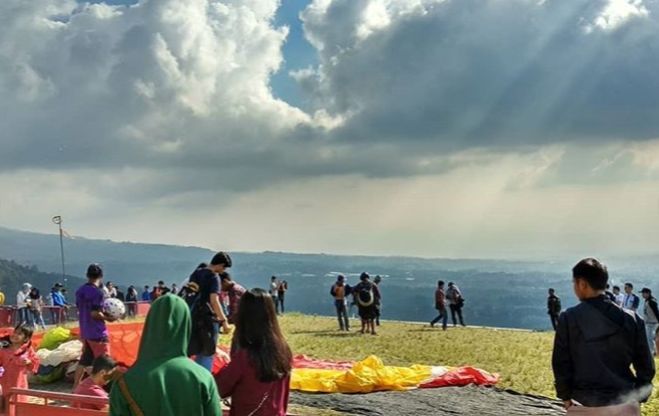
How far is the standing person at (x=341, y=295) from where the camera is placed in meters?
23.8

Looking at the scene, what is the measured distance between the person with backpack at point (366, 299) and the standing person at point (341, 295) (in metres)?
0.86

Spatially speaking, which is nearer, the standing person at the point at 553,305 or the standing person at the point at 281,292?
the standing person at the point at 553,305

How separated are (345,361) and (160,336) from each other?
12585 mm

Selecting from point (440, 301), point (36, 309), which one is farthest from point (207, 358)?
point (36, 309)

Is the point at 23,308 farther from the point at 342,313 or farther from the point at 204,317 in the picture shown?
the point at 204,317

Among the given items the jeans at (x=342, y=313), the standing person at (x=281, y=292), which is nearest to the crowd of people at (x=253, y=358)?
the jeans at (x=342, y=313)

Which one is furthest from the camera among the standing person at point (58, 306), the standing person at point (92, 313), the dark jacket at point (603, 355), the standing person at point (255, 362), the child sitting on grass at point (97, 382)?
the standing person at point (58, 306)

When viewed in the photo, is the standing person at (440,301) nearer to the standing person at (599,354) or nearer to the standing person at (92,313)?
the standing person at (92,313)

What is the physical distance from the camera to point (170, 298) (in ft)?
13.7

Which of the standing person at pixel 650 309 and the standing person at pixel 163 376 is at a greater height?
the standing person at pixel 163 376

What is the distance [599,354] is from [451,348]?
1407 cm

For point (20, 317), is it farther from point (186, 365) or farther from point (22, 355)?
point (186, 365)

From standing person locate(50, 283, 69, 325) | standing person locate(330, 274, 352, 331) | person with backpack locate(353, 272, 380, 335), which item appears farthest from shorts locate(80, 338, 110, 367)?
standing person locate(50, 283, 69, 325)

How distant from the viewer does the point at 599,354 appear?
5.50m
